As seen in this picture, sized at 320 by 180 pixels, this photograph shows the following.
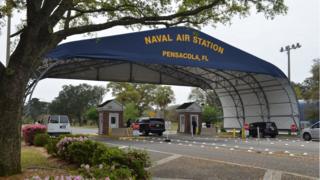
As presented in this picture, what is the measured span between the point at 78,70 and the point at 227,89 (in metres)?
15.9

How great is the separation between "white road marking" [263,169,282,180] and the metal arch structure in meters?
17.4

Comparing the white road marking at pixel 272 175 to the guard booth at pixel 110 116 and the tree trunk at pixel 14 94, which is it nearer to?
the tree trunk at pixel 14 94

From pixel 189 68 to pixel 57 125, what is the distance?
42.6ft

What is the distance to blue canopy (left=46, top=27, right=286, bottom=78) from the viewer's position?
26922 millimetres

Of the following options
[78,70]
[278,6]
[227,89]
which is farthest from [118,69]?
[278,6]

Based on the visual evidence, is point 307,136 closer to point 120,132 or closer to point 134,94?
point 120,132

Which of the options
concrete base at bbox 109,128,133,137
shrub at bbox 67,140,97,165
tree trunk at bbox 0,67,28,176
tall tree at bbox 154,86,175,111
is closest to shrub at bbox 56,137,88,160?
shrub at bbox 67,140,97,165

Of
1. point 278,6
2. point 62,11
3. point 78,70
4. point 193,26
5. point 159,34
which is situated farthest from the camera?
point 78,70

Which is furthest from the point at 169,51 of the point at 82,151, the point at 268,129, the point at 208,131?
the point at 82,151

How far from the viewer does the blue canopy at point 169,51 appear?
2692 centimetres

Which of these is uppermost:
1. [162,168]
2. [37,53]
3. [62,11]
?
[62,11]

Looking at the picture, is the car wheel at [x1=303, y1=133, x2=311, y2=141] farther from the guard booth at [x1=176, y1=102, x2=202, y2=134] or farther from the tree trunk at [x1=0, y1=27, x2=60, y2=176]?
the tree trunk at [x1=0, y1=27, x2=60, y2=176]

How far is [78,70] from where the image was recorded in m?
36.0

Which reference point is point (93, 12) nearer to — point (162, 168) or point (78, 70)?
point (162, 168)
